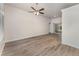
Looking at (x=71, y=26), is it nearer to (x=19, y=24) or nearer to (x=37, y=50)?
(x=37, y=50)

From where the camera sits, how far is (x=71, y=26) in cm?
374

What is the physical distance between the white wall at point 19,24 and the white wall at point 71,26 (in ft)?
8.79

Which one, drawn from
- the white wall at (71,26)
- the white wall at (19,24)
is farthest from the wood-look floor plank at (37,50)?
the white wall at (19,24)

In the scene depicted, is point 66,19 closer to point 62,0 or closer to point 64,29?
point 64,29

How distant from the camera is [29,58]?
34.0 inches

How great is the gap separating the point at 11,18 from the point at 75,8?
3292 mm

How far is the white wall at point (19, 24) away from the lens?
13.8ft

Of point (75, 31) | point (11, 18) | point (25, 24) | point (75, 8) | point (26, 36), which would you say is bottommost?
point (26, 36)

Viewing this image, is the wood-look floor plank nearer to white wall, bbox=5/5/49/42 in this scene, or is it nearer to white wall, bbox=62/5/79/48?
white wall, bbox=62/5/79/48

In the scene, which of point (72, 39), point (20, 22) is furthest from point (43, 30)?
point (72, 39)

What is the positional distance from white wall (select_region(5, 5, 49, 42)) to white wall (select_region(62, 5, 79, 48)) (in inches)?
106

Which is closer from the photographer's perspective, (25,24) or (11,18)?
(11,18)

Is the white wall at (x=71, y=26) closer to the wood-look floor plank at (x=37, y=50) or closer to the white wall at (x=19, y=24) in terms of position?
the wood-look floor plank at (x=37, y=50)

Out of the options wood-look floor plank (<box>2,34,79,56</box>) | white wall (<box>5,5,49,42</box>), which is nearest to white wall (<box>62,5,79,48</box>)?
wood-look floor plank (<box>2,34,79,56</box>)
